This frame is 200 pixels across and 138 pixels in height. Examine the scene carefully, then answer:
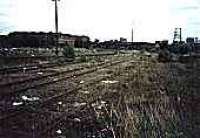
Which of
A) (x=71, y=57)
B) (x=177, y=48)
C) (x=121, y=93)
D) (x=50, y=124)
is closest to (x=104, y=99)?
(x=121, y=93)

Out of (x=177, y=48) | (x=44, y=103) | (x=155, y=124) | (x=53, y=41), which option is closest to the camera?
(x=155, y=124)

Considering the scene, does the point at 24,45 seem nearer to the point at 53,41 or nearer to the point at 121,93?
the point at 53,41

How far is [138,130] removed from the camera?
23.6 feet

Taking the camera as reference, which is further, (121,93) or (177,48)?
(177,48)

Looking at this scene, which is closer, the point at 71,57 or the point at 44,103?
the point at 44,103

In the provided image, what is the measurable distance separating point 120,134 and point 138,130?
1.13 feet

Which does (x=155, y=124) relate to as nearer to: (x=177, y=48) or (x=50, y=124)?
(x=50, y=124)

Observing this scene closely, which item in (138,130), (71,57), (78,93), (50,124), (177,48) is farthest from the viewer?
(177,48)

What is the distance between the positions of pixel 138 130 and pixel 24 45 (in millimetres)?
62100

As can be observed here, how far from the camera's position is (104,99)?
13125mm

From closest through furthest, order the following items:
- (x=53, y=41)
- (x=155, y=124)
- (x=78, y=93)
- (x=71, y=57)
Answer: (x=155, y=124)
(x=78, y=93)
(x=71, y=57)
(x=53, y=41)

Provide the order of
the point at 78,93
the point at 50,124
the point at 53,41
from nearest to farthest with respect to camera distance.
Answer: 1. the point at 50,124
2. the point at 78,93
3. the point at 53,41

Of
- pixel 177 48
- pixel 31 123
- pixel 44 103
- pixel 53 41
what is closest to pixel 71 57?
pixel 53 41

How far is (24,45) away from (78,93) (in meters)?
54.6
